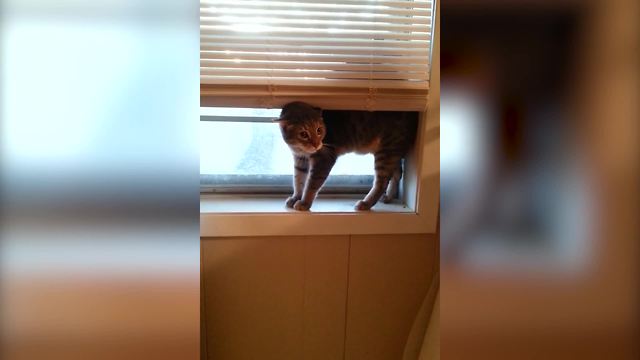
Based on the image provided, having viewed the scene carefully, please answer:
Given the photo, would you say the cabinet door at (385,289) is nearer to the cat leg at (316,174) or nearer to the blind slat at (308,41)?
the cat leg at (316,174)

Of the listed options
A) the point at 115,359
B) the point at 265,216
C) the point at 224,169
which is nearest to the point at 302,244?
the point at 265,216

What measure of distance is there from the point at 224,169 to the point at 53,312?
0.77 meters

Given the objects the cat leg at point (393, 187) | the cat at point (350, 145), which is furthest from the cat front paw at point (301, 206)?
the cat leg at point (393, 187)

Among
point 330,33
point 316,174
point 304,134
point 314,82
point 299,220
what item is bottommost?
point 299,220

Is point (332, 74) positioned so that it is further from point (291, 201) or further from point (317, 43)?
point (291, 201)

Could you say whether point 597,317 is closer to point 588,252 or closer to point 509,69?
point 588,252

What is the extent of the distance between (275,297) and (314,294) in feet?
0.33

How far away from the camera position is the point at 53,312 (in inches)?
15.0

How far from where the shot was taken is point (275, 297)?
1.04 meters

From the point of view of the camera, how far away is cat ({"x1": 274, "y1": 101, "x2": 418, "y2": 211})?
1.04 m

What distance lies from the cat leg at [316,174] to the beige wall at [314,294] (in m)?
0.09

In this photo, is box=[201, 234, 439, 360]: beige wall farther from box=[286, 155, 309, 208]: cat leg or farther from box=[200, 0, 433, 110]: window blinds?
box=[200, 0, 433, 110]: window blinds

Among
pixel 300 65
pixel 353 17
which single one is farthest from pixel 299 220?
pixel 353 17

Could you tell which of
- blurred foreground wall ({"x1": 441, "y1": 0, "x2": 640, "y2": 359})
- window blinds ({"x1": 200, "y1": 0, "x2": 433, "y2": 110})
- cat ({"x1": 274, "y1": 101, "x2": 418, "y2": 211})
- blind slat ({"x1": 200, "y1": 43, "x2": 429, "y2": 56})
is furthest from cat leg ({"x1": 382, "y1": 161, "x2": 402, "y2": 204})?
blurred foreground wall ({"x1": 441, "y1": 0, "x2": 640, "y2": 359})
